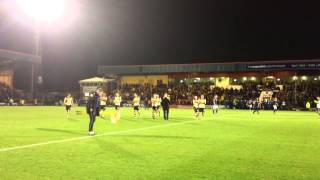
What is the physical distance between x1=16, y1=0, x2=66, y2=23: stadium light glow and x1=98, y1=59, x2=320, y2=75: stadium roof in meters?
19.5

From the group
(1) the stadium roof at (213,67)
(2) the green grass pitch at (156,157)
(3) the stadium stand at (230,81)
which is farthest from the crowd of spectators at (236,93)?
(2) the green grass pitch at (156,157)

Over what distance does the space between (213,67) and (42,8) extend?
30346mm

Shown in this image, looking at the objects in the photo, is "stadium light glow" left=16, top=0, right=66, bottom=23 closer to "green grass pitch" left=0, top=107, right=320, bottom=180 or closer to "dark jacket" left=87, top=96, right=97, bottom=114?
"dark jacket" left=87, top=96, right=97, bottom=114

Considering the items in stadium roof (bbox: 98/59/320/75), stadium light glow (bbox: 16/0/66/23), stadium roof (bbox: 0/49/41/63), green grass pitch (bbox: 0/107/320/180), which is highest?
stadium light glow (bbox: 16/0/66/23)

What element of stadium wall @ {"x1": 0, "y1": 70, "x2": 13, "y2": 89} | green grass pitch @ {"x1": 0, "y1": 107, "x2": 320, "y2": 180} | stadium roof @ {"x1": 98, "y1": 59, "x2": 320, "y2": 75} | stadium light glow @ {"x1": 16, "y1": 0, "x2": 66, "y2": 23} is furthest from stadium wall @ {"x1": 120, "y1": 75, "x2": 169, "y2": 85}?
green grass pitch @ {"x1": 0, "y1": 107, "x2": 320, "y2": 180}

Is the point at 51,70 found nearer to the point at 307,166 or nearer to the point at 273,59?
the point at 273,59

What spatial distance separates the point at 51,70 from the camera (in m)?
75.8

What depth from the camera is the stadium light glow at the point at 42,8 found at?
5212 centimetres

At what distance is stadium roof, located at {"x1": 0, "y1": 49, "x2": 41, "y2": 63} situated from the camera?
62609 millimetres

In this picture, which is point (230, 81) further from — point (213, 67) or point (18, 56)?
point (18, 56)

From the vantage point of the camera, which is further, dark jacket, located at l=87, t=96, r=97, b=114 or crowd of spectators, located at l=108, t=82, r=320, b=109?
crowd of spectators, located at l=108, t=82, r=320, b=109

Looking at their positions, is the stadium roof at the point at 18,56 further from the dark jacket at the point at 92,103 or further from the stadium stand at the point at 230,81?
the dark jacket at the point at 92,103

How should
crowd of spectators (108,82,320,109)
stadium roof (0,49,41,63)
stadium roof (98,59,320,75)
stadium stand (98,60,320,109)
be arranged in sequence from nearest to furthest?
crowd of spectators (108,82,320,109) → stadium stand (98,60,320,109) → stadium roof (0,49,41,63) → stadium roof (98,59,320,75)

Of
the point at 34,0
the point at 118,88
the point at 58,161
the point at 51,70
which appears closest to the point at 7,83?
the point at 51,70
